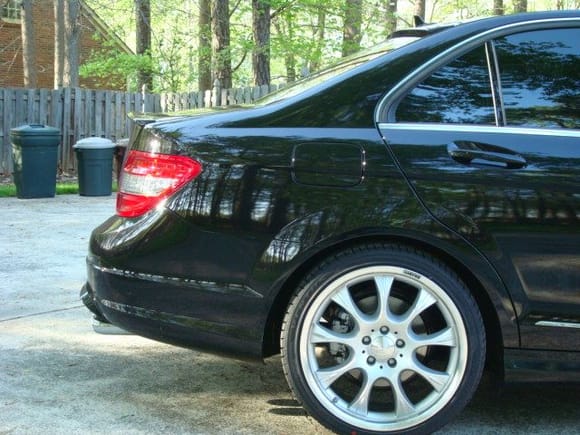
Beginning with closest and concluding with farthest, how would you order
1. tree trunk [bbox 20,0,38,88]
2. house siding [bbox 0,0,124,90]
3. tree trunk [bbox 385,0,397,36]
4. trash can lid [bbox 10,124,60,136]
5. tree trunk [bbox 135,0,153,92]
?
1. trash can lid [bbox 10,124,60,136]
2. tree trunk [bbox 20,0,38,88]
3. tree trunk [bbox 135,0,153,92]
4. tree trunk [bbox 385,0,397,36]
5. house siding [bbox 0,0,124,90]

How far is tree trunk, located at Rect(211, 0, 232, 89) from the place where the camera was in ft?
54.2

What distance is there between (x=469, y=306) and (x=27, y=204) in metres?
9.17

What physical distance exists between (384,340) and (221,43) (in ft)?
48.7

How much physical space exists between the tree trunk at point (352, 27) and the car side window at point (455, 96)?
18.0 meters

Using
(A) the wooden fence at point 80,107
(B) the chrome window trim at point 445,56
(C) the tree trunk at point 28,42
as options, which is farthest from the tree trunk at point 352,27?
(B) the chrome window trim at point 445,56

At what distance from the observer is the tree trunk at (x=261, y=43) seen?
16.0 meters

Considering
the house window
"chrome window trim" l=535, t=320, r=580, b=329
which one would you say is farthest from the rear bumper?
the house window

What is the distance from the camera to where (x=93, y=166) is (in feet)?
39.8

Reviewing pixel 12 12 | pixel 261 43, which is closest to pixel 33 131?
pixel 261 43

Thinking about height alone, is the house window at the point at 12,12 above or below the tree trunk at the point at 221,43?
above

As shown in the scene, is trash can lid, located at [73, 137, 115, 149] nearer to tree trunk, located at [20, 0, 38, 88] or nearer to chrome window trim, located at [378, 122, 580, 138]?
chrome window trim, located at [378, 122, 580, 138]

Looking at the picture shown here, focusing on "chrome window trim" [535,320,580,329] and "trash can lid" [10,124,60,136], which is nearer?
"chrome window trim" [535,320,580,329]

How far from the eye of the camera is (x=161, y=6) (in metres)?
27.6

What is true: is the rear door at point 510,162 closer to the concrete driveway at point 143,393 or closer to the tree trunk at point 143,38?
the concrete driveway at point 143,393
